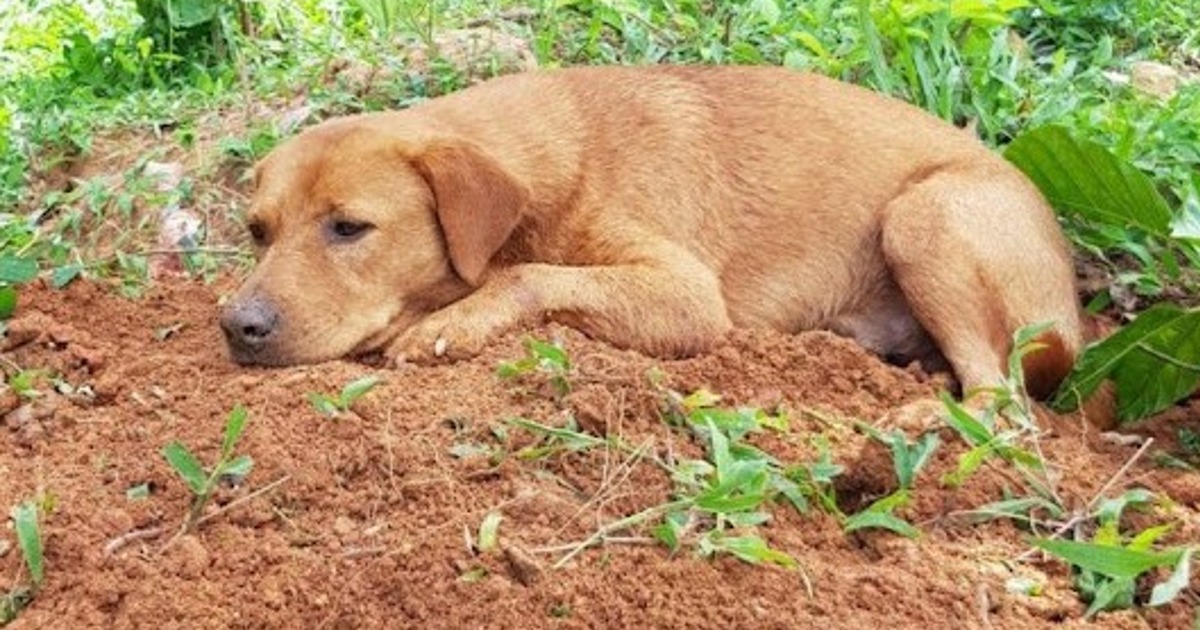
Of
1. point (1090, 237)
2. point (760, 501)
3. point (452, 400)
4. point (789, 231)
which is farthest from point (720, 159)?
point (760, 501)

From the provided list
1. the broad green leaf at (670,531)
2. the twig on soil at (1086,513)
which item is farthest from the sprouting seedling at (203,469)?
the twig on soil at (1086,513)

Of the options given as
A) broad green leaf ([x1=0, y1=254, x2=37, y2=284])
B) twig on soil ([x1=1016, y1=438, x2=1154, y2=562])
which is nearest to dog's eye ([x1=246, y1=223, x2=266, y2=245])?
broad green leaf ([x1=0, y1=254, x2=37, y2=284])

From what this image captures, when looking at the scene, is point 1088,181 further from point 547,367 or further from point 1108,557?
point 1108,557

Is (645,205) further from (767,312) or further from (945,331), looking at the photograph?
(945,331)

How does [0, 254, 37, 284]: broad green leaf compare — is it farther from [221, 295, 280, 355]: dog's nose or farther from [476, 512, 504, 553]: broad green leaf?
[476, 512, 504, 553]: broad green leaf

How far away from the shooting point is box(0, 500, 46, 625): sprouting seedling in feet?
11.6

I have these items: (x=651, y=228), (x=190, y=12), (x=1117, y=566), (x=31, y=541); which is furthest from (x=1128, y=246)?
(x=190, y=12)

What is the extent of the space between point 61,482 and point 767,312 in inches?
99.2

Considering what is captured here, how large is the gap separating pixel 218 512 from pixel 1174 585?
1.98 metres

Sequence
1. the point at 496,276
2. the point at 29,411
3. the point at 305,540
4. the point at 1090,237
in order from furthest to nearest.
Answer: the point at 1090,237 → the point at 496,276 → the point at 29,411 → the point at 305,540

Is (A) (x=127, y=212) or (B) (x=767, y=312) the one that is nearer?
(B) (x=767, y=312)

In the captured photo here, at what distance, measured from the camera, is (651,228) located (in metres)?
5.66

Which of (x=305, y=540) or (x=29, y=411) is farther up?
(x=305, y=540)

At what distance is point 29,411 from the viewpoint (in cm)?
466
